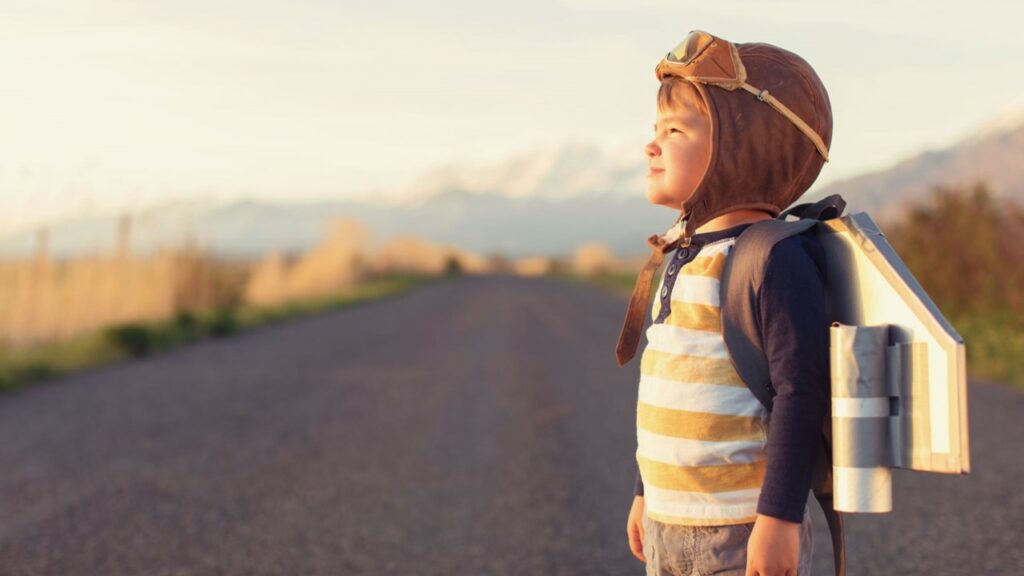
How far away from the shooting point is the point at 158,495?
18.6ft

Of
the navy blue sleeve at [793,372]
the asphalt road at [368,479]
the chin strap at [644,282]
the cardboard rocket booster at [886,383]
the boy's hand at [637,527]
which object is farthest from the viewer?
the asphalt road at [368,479]

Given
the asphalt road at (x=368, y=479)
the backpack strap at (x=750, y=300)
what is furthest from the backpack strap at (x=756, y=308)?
the asphalt road at (x=368, y=479)

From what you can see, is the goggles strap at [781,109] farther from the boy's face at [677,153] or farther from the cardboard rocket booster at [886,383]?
the cardboard rocket booster at [886,383]

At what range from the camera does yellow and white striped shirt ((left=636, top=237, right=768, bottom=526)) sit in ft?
6.25

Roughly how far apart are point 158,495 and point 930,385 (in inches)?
190

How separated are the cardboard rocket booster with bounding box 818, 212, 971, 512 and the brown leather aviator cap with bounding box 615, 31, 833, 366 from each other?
0.21 m

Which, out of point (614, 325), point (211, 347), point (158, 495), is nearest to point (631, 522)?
point (158, 495)

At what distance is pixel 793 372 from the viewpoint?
179cm

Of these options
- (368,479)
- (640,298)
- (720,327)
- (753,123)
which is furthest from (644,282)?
(368,479)

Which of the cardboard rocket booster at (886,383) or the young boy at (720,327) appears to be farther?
the young boy at (720,327)

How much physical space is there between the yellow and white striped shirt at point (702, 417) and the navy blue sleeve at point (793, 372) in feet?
0.30

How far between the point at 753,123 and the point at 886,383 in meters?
0.52

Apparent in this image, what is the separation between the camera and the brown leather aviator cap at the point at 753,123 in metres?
1.93

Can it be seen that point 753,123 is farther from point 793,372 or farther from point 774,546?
point 774,546
